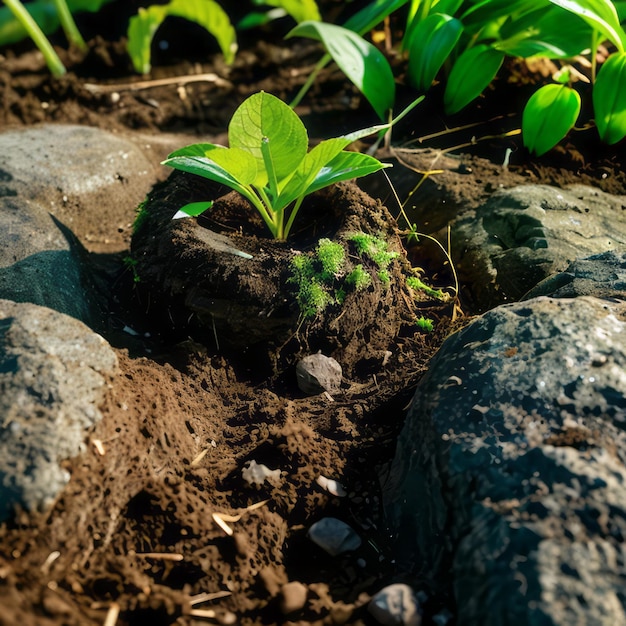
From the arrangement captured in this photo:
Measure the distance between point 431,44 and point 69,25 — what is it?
2224mm

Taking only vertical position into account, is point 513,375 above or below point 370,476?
above

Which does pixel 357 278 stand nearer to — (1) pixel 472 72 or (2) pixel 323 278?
(2) pixel 323 278

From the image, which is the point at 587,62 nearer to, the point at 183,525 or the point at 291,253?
the point at 291,253

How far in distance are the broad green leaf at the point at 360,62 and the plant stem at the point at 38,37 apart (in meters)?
1.46

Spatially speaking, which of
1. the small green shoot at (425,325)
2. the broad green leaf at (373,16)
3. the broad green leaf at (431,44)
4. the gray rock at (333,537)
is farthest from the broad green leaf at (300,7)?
the gray rock at (333,537)

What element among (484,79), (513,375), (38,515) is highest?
(484,79)

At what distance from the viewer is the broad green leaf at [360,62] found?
2.62 metres

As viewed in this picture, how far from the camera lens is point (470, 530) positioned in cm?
132

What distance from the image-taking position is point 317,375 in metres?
1.98

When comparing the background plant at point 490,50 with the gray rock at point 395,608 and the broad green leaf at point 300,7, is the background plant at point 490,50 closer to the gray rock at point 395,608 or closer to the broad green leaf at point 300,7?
the broad green leaf at point 300,7

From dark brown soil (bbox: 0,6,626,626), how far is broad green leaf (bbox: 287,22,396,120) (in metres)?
0.26

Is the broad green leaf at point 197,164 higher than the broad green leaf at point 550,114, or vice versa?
the broad green leaf at point 550,114

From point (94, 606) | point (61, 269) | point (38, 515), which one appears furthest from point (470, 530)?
point (61, 269)

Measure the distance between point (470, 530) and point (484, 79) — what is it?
6.61 ft
